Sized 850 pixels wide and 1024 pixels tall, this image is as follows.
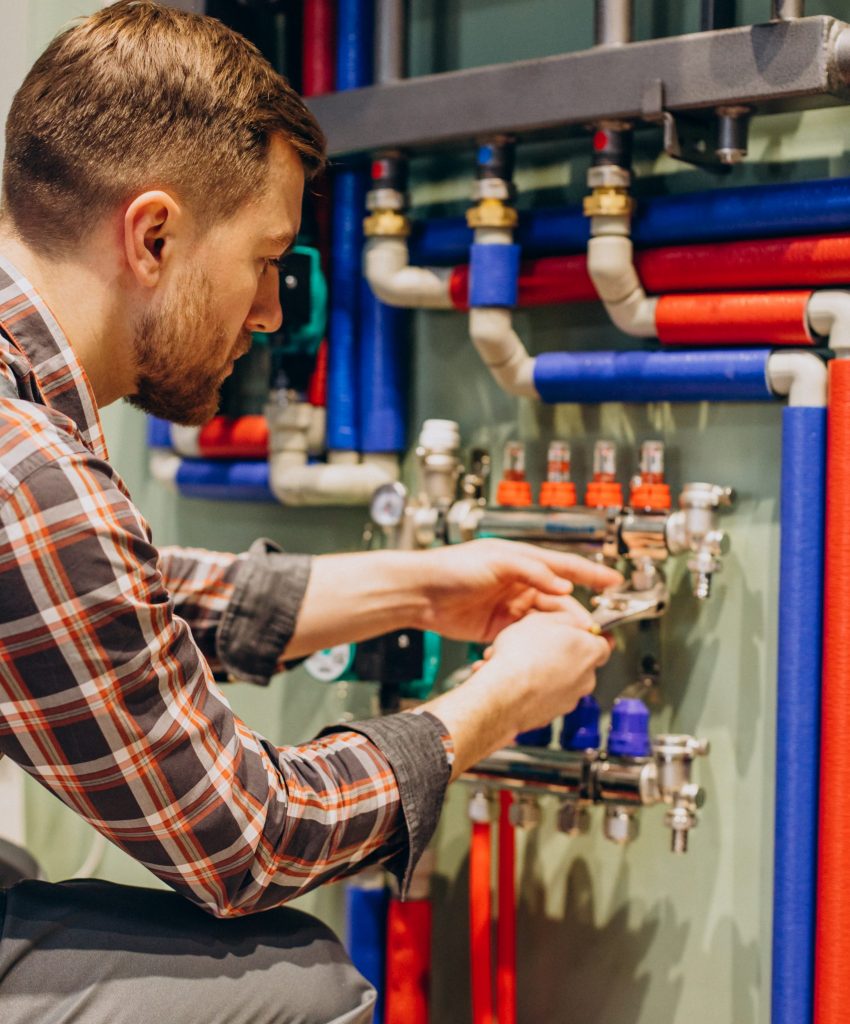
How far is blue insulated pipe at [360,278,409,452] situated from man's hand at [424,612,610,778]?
0.33 m

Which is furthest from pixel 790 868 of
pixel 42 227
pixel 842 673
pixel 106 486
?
pixel 42 227

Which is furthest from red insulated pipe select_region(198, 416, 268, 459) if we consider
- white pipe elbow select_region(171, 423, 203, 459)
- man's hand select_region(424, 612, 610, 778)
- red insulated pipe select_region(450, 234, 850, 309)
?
man's hand select_region(424, 612, 610, 778)

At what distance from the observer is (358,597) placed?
1203mm

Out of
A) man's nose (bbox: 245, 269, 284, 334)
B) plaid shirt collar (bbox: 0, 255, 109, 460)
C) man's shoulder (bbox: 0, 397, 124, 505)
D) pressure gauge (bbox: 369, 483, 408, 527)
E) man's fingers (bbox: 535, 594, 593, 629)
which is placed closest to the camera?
man's shoulder (bbox: 0, 397, 124, 505)

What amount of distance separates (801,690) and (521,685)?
253mm

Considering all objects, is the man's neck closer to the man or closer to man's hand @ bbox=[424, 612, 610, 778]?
the man

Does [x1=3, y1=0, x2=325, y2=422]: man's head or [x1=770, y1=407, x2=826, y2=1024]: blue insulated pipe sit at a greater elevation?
[x1=3, y1=0, x2=325, y2=422]: man's head

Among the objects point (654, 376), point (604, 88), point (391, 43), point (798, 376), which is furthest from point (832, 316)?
point (391, 43)

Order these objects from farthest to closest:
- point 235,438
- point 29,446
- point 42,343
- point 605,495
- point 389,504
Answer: point 235,438 → point 389,504 → point 605,495 → point 42,343 → point 29,446

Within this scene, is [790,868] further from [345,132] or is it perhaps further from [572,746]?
[345,132]

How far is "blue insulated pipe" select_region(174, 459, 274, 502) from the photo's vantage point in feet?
4.68

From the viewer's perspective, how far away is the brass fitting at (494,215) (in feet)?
3.94

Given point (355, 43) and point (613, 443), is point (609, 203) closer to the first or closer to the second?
point (613, 443)

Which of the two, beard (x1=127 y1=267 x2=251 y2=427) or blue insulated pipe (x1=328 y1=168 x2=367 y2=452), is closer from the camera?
beard (x1=127 y1=267 x2=251 y2=427)
